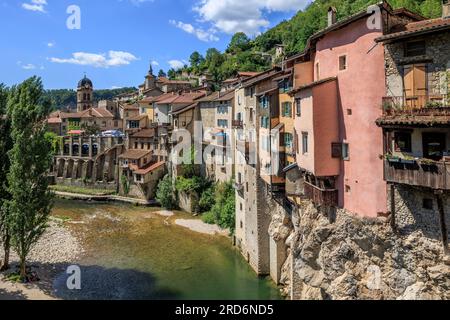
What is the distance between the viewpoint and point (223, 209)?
4391 cm

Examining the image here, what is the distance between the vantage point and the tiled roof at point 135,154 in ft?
206

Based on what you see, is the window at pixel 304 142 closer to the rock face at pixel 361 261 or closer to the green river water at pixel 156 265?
the rock face at pixel 361 261

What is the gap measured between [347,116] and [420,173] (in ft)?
19.3

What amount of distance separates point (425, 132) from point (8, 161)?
3143 cm

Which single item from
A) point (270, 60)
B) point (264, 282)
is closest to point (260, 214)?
point (264, 282)

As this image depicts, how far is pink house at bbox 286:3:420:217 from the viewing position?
61.0 ft

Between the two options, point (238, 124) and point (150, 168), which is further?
point (150, 168)

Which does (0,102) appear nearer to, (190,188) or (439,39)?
(190,188)

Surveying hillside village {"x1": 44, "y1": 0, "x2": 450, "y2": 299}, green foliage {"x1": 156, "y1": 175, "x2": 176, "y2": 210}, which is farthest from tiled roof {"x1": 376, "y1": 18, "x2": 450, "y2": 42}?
green foliage {"x1": 156, "y1": 175, "x2": 176, "y2": 210}

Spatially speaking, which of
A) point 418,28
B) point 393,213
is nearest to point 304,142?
point 393,213

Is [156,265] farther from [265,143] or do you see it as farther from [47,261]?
[265,143]

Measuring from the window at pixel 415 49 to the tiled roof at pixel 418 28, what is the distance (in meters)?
0.64

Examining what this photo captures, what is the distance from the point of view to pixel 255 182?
1276 inches

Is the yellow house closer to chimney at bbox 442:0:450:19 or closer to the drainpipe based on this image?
the drainpipe
